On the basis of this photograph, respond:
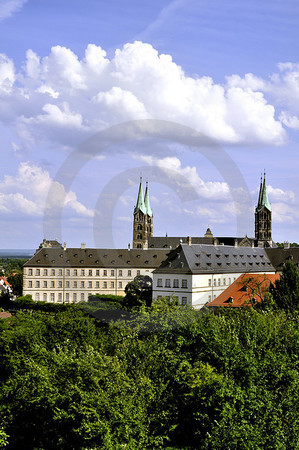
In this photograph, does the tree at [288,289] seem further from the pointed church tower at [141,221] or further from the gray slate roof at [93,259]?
the pointed church tower at [141,221]

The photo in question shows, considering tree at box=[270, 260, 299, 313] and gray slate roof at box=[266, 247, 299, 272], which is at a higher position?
gray slate roof at box=[266, 247, 299, 272]

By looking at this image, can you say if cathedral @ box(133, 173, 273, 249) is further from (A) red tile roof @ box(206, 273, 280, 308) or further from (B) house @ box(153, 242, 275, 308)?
(A) red tile roof @ box(206, 273, 280, 308)

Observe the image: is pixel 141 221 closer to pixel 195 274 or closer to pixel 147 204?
pixel 147 204

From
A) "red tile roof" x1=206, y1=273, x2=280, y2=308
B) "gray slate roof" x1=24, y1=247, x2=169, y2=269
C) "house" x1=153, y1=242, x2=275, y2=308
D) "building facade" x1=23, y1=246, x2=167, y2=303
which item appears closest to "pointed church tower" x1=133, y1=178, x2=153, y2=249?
"gray slate roof" x1=24, y1=247, x2=169, y2=269

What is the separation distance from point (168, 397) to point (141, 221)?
135 metres

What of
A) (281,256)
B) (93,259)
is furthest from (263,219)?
(93,259)

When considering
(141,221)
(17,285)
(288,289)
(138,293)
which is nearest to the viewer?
(288,289)

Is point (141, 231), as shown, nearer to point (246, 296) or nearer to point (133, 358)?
point (246, 296)

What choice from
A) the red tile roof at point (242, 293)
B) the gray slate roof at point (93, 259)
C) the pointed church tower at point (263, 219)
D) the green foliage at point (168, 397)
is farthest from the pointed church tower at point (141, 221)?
the green foliage at point (168, 397)

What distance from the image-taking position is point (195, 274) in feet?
261

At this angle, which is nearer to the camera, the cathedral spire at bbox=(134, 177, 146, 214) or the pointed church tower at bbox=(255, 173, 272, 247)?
the pointed church tower at bbox=(255, 173, 272, 247)

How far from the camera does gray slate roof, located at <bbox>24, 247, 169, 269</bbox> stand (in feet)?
388

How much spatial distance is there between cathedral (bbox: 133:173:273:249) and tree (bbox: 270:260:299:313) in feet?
234

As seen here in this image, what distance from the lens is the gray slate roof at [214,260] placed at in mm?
80938
